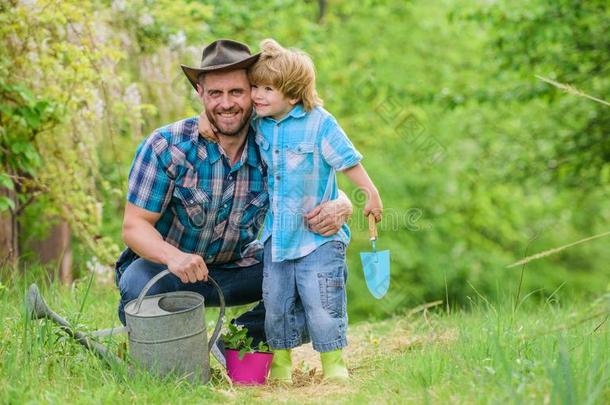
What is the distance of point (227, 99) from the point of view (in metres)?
3.43

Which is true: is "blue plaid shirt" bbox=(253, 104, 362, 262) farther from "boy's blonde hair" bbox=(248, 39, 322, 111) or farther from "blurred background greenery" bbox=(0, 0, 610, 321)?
"blurred background greenery" bbox=(0, 0, 610, 321)

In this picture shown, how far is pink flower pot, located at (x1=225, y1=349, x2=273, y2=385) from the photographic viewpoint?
346 cm

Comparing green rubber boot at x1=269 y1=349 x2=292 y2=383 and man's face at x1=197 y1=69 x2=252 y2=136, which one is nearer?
man's face at x1=197 y1=69 x2=252 y2=136

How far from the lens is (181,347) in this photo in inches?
123

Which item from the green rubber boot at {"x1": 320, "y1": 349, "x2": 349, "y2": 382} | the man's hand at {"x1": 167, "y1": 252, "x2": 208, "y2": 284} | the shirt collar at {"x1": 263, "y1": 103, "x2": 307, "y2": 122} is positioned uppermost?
the shirt collar at {"x1": 263, "y1": 103, "x2": 307, "y2": 122}

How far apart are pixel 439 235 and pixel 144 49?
8.22m

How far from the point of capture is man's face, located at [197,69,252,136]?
344cm

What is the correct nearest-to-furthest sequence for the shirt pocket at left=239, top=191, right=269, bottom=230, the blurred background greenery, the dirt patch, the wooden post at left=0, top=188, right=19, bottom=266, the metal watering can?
the metal watering can < the dirt patch < the shirt pocket at left=239, top=191, right=269, bottom=230 < the blurred background greenery < the wooden post at left=0, top=188, right=19, bottom=266

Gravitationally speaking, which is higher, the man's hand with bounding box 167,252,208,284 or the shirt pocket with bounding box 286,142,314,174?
the shirt pocket with bounding box 286,142,314,174

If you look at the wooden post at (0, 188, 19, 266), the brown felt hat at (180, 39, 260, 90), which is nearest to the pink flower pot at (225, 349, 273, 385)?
the brown felt hat at (180, 39, 260, 90)

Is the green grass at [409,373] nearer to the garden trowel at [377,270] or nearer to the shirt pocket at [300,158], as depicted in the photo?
the garden trowel at [377,270]

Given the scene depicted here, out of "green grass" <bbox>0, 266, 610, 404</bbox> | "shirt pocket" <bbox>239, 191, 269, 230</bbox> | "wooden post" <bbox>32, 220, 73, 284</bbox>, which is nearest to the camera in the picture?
"green grass" <bbox>0, 266, 610, 404</bbox>

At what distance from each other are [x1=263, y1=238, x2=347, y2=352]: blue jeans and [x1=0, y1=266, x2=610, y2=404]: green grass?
0.22 m

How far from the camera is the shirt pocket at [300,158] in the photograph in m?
3.46
